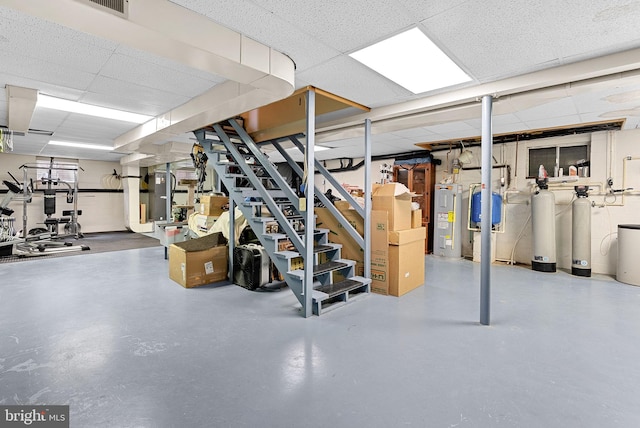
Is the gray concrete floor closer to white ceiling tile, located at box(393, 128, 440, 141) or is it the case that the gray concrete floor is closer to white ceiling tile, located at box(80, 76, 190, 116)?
white ceiling tile, located at box(80, 76, 190, 116)

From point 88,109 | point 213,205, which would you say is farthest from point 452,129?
point 88,109

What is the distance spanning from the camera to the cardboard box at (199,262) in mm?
4266

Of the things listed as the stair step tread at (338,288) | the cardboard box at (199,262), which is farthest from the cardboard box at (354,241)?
the cardboard box at (199,262)

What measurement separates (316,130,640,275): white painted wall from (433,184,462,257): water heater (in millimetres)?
338

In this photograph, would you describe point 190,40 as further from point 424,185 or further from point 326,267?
point 424,185

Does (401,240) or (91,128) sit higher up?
(91,128)

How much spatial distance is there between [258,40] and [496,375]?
3.05 metres

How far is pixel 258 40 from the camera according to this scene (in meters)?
2.40

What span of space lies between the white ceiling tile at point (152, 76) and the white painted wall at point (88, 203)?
26.4ft

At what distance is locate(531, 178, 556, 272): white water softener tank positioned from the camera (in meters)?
5.27

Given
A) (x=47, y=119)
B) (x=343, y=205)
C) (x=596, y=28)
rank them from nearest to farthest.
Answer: (x=596, y=28)
(x=343, y=205)
(x=47, y=119)

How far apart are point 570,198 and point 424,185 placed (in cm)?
267

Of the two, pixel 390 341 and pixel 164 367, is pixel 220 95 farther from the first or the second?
pixel 390 341

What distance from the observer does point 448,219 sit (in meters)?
6.55
